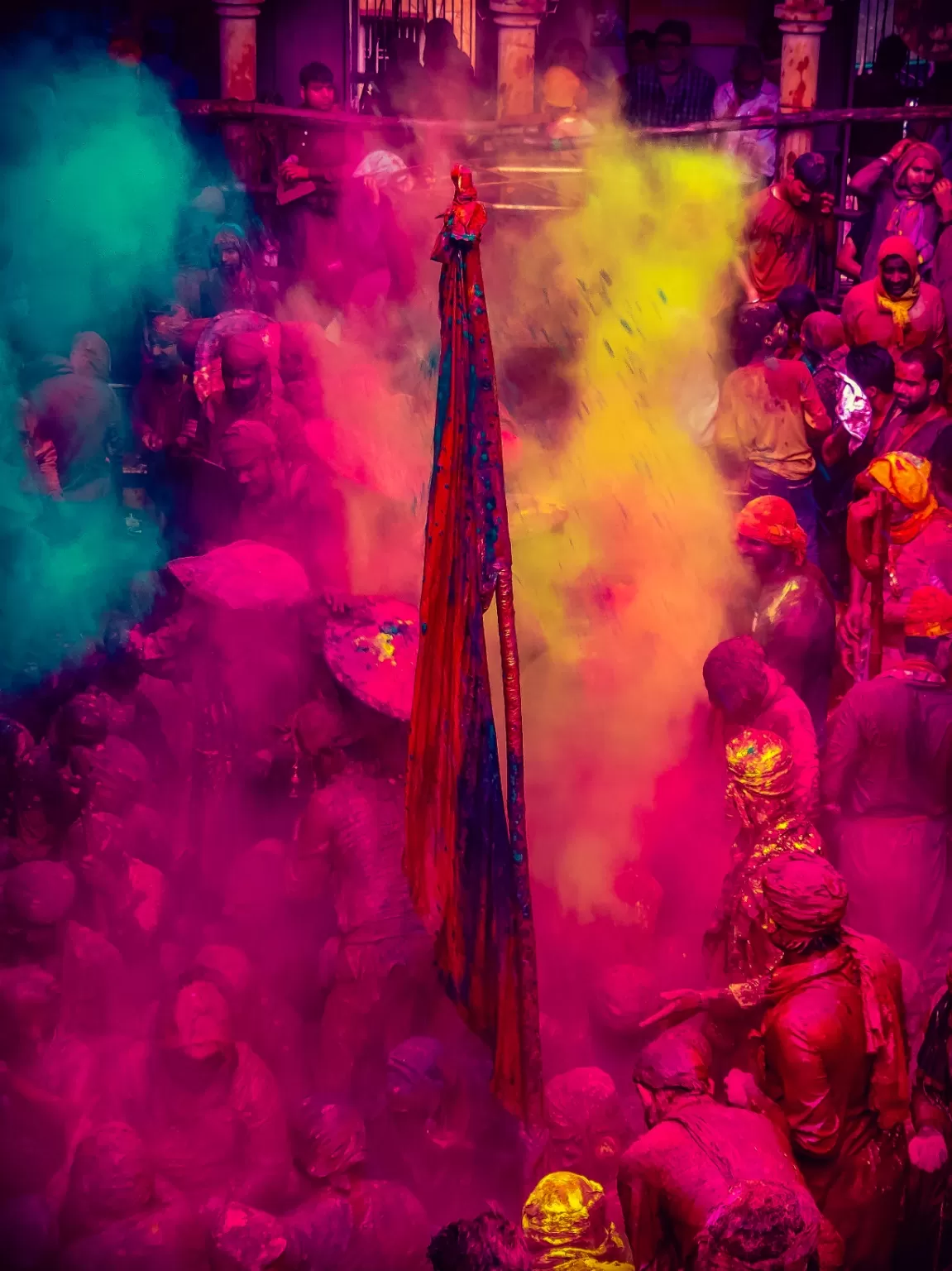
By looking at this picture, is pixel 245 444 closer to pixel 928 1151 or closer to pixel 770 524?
pixel 770 524

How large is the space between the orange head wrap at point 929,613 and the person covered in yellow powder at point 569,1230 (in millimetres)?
4374

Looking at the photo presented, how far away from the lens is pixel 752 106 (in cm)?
1079

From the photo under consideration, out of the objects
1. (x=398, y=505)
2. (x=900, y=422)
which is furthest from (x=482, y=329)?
(x=900, y=422)

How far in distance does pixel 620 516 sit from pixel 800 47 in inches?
156

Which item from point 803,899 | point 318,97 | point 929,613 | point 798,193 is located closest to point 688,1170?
point 803,899

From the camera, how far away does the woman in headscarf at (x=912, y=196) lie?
9203 mm

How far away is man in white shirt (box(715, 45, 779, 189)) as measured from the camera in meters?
10.2

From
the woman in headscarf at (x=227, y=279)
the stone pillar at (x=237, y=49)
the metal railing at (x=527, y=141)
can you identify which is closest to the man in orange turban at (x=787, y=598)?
the metal railing at (x=527, y=141)

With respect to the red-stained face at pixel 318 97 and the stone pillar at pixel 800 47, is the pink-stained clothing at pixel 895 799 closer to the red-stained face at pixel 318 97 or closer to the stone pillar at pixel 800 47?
the stone pillar at pixel 800 47

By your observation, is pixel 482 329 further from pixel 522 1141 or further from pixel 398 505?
pixel 398 505

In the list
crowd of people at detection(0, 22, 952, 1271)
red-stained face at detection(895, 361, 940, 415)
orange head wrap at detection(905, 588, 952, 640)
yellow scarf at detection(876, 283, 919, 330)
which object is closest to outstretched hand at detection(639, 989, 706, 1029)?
crowd of people at detection(0, 22, 952, 1271)

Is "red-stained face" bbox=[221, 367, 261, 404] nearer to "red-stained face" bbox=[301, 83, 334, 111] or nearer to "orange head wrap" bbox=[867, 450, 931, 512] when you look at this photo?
"red-stained face" bbox=[301, 83, 334, 111]

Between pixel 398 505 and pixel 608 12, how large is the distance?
536 cm

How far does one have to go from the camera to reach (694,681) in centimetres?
831
